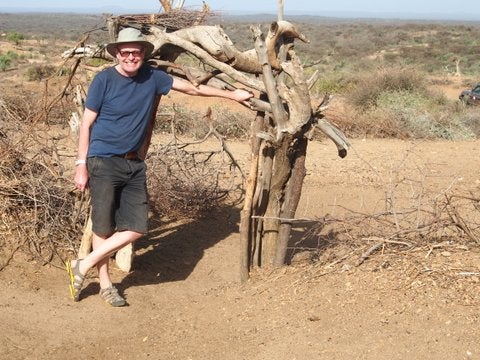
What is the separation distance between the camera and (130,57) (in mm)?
4246

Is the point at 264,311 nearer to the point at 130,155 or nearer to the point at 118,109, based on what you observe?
the point at 130,155

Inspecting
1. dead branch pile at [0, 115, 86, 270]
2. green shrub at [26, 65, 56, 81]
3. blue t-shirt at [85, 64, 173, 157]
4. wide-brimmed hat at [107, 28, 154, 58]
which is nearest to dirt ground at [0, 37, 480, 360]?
dead branch pile at [0, 115, 86, 270]

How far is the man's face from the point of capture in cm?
423

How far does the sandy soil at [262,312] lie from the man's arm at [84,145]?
89cm

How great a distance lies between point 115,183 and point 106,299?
85cm

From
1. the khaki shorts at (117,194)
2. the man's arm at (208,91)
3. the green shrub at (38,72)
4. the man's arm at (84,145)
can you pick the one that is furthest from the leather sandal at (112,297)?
the green shrub at (38,72)

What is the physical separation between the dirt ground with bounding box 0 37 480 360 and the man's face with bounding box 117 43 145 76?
163 cm

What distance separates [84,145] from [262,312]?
1.57 meters

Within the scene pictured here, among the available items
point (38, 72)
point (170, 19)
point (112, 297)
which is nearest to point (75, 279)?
point (112, 297)

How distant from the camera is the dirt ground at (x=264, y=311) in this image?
3.74 meters

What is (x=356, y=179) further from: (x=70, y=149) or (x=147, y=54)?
(x=147, y=54)

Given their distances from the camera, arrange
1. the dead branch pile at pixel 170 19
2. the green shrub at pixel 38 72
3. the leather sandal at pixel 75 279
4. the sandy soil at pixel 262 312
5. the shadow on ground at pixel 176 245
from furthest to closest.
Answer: the green shrub at pixel 38 72, the shadow on ground at pixel 176 245, the dead branch pile at pixel 170 19, the leather sandal at pixel 75 279, the sandy soil at pixel 262 312

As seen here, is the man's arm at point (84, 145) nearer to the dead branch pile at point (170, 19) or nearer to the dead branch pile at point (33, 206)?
the dead branch pile at point (170, 19)

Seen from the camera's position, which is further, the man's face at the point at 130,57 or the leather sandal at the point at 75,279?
the leather sandal at the point at 75,279
